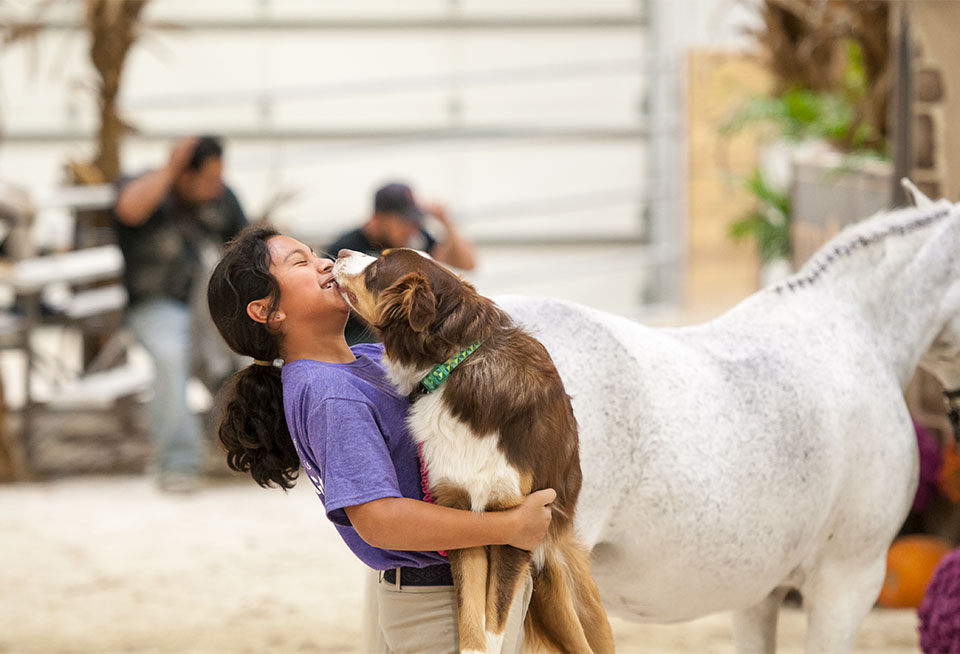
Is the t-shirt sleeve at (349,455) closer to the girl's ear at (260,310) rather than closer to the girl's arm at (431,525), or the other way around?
the girl's arm at (431,525)

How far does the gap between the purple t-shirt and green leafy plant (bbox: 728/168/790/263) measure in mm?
3514

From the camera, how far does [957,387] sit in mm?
2268

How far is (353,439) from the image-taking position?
54.4 inches

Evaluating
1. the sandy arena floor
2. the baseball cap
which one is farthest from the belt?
the baseball cap

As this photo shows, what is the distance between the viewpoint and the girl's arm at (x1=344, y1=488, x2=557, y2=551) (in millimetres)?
1371

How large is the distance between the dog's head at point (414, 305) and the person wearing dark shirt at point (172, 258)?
3.37 metres

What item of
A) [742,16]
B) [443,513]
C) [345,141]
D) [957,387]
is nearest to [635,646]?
[957,387]

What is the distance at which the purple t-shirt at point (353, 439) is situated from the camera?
1373 millimetres

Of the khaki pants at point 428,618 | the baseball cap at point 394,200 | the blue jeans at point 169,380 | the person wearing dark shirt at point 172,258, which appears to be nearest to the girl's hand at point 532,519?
A: the khaki pants at point 428,618

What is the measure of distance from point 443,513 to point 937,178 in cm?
235

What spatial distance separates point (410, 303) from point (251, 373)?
1.07ft

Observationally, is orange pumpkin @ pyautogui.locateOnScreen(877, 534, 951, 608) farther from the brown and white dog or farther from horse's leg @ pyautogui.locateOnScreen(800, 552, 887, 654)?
the brown and white dog

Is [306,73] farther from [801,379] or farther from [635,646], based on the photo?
[801,379]

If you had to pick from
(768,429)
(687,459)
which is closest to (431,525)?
(687,459)
